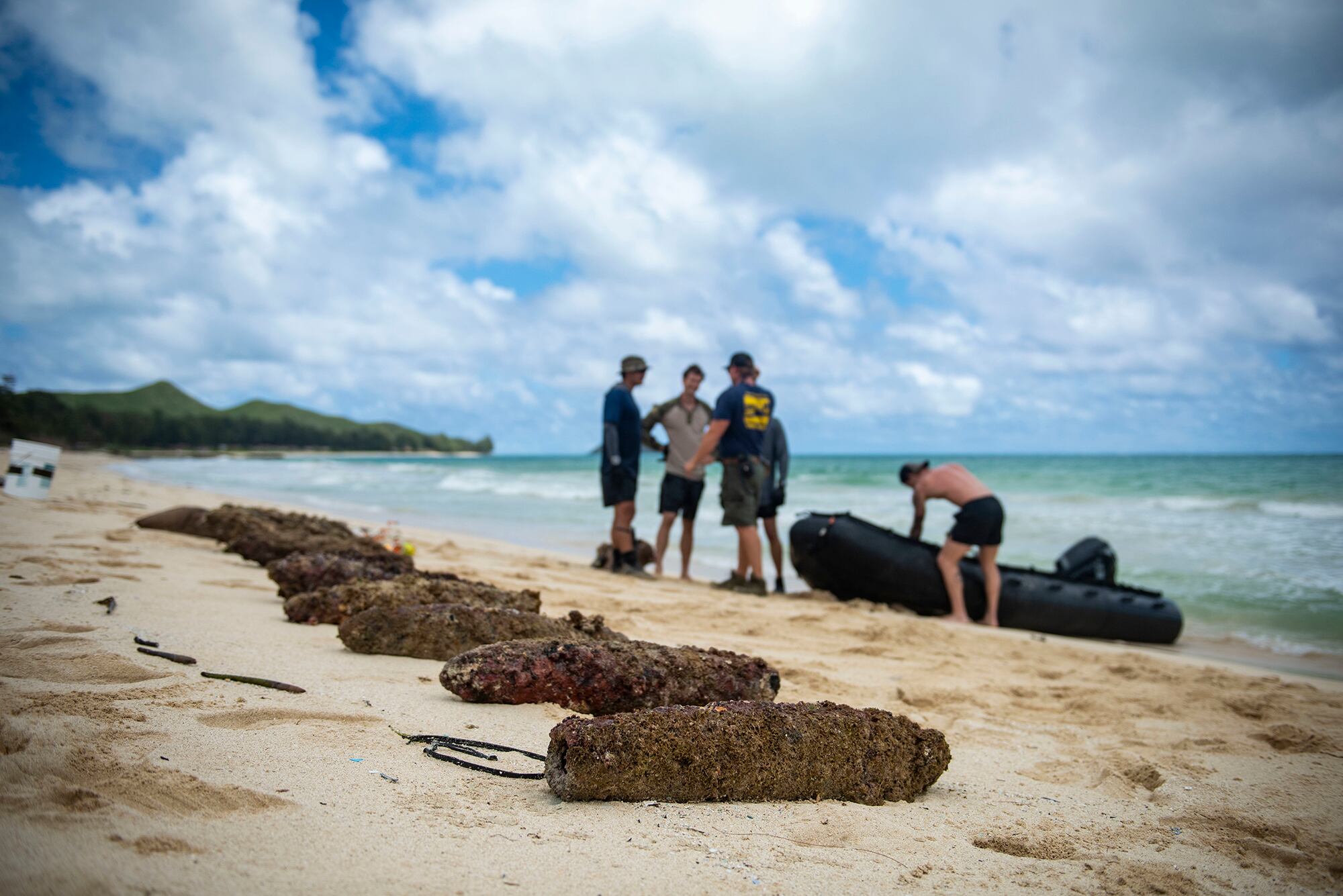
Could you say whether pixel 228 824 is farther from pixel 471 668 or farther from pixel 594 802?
pixel 471 668

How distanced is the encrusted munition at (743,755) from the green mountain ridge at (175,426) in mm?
44446

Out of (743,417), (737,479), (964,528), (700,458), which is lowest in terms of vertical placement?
(964,528)

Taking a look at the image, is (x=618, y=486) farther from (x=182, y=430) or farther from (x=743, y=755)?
(x=182, y=430)

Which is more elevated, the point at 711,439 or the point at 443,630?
the point at 711,439

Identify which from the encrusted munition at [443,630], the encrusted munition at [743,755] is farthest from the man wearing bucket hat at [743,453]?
the encrusted munition at [743,755]

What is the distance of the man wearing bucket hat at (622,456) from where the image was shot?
26.2 feet

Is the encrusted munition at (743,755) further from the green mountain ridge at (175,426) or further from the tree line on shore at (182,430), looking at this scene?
the green mountain ridge at (175,426)

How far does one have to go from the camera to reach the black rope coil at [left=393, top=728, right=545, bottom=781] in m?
2.15

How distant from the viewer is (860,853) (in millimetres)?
1885

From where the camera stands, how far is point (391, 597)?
3725mm

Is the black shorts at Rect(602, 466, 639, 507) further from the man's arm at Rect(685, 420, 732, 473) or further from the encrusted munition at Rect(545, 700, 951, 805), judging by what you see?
the encrusted munition at Rect(545, 700, 951, 805)

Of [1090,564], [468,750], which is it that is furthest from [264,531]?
[1090,564]

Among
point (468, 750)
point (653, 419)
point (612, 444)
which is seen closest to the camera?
point (468, 750)

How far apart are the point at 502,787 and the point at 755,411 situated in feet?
18.7
